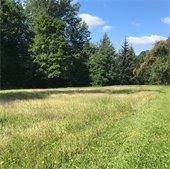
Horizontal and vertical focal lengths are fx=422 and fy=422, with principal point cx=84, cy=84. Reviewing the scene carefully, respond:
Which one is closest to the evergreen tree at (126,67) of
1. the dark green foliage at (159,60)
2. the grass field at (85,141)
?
the dark green foliage at (159,60)

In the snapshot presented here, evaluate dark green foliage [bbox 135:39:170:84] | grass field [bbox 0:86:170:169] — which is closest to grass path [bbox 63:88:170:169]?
grass field [bbox 0:86:170:169]

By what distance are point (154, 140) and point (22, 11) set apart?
70.0 meters

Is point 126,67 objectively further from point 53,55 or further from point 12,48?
point 12,48

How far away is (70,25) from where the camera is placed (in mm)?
87875

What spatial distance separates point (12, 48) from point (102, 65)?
1980 centimetres

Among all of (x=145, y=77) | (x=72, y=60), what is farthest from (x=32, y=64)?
(x=145, y=77)

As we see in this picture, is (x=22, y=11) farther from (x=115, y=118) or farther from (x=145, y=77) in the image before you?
(x=115, y=118)

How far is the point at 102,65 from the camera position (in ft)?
277

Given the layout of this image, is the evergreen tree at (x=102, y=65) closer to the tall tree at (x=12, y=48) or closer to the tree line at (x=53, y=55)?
the tree line at (x=53, y=55)

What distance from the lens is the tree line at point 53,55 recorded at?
7069 centimetres

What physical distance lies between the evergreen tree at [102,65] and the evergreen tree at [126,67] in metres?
2.28

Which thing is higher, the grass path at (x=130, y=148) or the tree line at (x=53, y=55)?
the tree line at (x=53, y=55)

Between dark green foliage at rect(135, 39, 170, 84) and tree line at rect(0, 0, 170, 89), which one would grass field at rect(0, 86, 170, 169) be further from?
tree line at rect(0, 0, 170, 89)

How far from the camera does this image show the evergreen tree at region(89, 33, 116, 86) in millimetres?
82312
